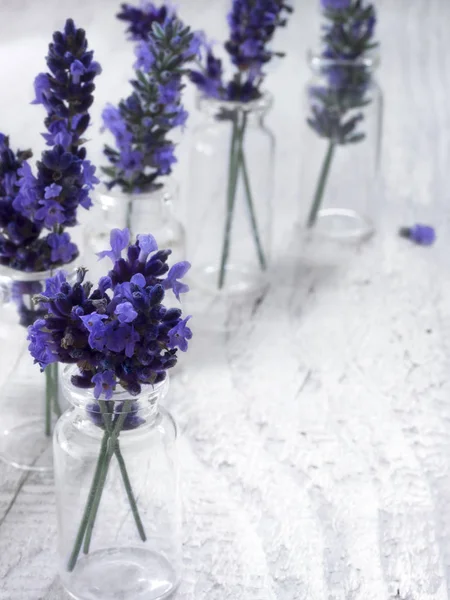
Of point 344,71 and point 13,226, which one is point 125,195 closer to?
point 13,226

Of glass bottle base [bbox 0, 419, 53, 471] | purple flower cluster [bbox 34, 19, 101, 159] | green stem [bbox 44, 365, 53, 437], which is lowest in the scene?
glass bottle base [bbox 0, 419, 53, 471]

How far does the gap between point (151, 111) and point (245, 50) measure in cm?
29

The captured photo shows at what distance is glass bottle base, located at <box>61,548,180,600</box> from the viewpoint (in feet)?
3.60

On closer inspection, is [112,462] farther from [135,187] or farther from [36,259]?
[135,187]

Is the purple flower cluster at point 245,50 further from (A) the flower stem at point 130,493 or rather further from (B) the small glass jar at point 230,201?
(A) the flower stem at point 130,493

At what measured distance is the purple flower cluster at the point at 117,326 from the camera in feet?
3.04

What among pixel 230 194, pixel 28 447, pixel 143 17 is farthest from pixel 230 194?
pixel 28 447

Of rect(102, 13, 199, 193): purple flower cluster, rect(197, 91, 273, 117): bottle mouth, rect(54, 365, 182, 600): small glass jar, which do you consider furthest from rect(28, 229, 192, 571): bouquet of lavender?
rect(197, 91, 273, 117): bottle mouth

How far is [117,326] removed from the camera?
93cm

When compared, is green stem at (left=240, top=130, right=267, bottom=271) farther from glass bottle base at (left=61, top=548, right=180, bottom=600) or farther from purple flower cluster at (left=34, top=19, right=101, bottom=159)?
glass bottle base at (left=61, top=548, right=180, bottom=600)

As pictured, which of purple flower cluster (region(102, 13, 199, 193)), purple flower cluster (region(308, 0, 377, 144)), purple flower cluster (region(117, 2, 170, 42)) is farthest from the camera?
purple flower cluster (region(308, 0, 377, 144))

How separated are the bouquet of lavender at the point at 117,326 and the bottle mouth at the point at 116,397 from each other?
0.08ft

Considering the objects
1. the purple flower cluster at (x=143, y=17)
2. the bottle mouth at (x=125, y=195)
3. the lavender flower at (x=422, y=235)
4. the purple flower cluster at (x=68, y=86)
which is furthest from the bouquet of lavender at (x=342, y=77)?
the purple flower cluster at (x=68, y=86)

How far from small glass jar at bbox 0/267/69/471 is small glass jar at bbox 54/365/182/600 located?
200mm
